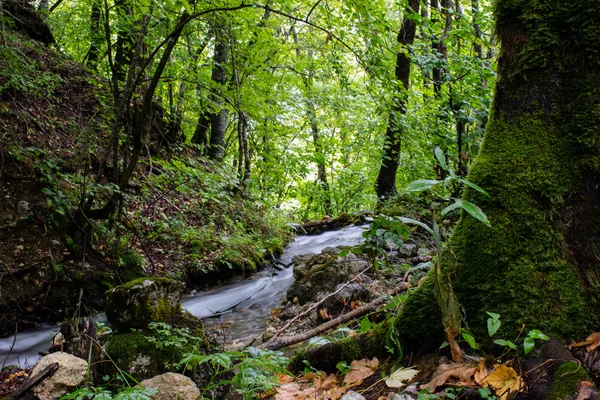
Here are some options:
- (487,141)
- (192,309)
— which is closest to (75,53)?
(192,309)

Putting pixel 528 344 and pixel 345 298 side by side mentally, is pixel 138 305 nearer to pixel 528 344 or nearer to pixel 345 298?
pixel 345 298

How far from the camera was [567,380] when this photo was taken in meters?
1.46

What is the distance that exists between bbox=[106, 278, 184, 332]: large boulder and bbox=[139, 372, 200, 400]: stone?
49.8 inches

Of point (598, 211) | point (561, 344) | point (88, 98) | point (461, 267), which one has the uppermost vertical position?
point (88, 98)

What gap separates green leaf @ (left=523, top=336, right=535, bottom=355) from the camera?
156 cm

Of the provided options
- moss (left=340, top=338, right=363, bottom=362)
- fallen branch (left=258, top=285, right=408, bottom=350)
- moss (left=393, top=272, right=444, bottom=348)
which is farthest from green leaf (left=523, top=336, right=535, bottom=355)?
fallen branch (left=258, top=285, right=408, bottom=350)

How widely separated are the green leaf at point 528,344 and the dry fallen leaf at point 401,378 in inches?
18.9

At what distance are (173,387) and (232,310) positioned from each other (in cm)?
435

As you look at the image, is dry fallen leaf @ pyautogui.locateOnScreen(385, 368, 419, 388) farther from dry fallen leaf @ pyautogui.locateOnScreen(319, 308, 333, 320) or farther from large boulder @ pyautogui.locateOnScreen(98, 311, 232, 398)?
dry fallen leaf @ pyautogui.locateOnScreen(319, 308, 333, 320)

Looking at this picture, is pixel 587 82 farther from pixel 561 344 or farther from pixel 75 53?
pixel 75 53

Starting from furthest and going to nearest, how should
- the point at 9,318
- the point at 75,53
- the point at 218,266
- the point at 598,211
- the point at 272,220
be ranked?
the point at 75,53 → the point at 272,220 → the point at 218,266 → the point at 9,318 → the point at 598,211

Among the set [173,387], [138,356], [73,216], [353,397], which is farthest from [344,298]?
[73,216]

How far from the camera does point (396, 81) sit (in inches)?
214

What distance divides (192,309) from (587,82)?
20.5ft
